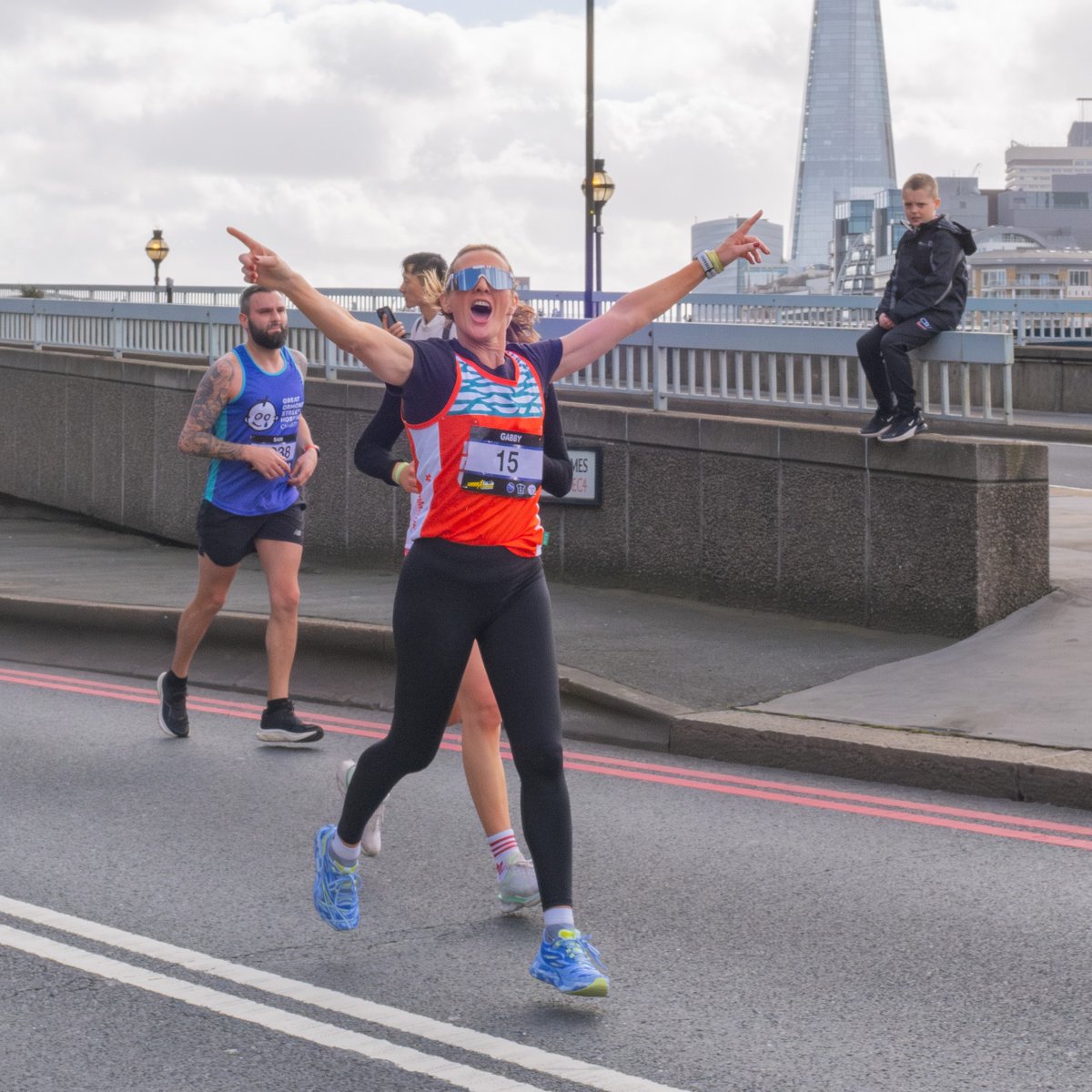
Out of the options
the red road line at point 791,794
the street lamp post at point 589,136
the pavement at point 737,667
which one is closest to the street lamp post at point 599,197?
the street lamp post at point 589,136

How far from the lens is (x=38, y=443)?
19391 millimetres

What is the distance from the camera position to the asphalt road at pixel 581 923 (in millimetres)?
4137

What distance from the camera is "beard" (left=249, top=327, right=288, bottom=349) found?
788 cm

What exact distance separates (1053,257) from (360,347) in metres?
117

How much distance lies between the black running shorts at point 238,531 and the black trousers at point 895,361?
146 inches

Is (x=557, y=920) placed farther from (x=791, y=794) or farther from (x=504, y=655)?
(x=791, y=794)

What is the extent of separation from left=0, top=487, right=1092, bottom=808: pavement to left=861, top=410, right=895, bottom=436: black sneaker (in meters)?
1.12

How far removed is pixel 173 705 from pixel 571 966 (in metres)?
4.37

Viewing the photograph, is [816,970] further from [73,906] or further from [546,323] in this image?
[546,323]

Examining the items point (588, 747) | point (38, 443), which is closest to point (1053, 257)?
point (38, 443)

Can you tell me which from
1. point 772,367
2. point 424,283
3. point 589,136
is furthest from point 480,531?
point 589,136

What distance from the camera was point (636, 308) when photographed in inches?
201

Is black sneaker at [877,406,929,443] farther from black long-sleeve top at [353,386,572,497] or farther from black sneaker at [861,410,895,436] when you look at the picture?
black long-sleeve top at [353,386,572,497]

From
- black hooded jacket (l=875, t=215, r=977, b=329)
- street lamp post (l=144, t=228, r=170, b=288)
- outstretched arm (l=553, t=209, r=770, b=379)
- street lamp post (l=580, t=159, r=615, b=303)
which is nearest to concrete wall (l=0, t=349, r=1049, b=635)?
black hooded jacket (l=875, t=215, r=977, b=329)
